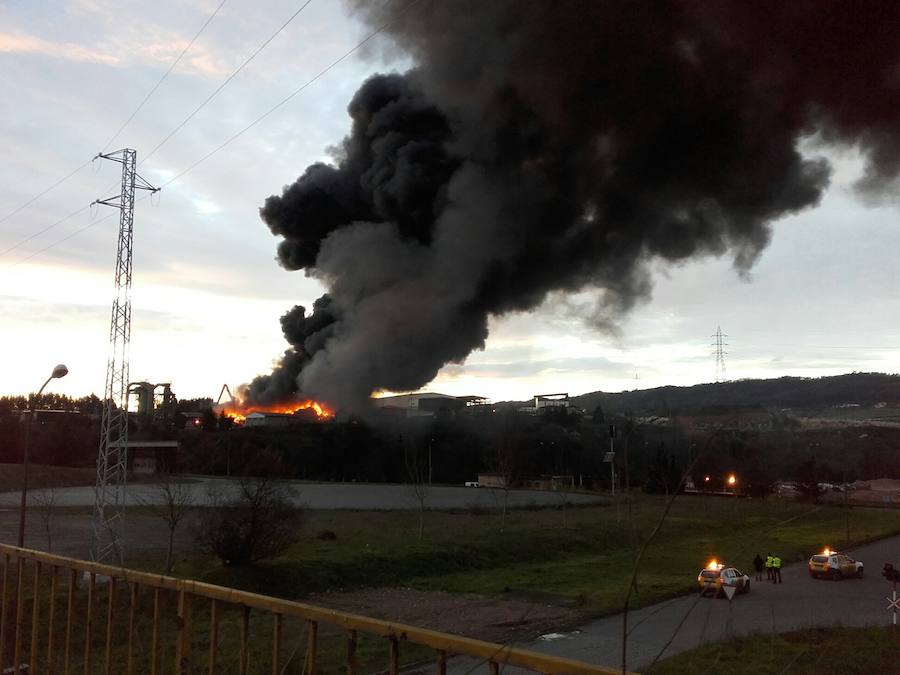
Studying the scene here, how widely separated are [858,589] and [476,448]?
47533 mm

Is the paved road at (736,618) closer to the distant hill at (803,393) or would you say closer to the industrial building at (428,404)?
the distant hill at (803,393)

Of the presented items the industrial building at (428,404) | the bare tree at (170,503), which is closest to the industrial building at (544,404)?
the industrial building at (428,404)

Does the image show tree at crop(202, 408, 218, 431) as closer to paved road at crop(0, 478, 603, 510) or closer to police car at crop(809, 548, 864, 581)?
paved road at crop(0, 478, 603, 510)

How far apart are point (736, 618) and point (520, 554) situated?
36.0 ft

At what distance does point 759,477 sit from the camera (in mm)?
47250

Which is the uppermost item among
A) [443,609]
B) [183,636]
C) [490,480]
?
[183,636]

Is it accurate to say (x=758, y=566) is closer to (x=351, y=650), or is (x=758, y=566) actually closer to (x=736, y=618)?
(x=736, y=618)

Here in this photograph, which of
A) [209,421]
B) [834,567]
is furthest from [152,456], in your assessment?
[834,567]

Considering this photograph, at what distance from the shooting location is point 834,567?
2023cm

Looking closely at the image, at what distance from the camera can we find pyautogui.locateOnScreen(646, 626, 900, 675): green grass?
8719 mm

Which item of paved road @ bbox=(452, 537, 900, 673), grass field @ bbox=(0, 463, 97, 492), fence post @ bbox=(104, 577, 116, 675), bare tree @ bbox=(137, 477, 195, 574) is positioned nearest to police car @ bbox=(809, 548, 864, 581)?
paved road @ bbox=(452, 537, 900, 673)

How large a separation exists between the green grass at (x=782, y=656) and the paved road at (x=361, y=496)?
24.8 metres

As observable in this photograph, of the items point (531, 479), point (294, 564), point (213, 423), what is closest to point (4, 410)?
point (213, 423)

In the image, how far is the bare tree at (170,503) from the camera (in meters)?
17.1
